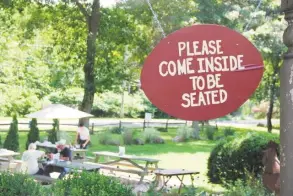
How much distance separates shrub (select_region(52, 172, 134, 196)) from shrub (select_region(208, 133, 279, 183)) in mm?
6273

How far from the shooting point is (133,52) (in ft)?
83.1

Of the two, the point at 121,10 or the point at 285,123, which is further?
the point at 121,10

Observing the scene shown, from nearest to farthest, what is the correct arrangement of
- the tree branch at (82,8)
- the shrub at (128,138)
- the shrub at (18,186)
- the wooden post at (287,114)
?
1. the wooden post at (287,114)
2. the shrub at (18,186)
3. the tree branch at (82,8)
4. the shrub at (128,138)

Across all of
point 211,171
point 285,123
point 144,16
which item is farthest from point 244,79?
point 144,16

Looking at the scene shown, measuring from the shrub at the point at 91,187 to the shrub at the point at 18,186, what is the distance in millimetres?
291

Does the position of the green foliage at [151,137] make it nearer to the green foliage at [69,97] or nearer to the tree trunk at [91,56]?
the tree trunk at [91,56]

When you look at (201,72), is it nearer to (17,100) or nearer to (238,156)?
(238,156)

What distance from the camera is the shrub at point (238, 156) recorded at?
460 inches

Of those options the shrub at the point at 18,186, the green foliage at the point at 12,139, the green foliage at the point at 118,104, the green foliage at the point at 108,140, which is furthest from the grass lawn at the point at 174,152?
the green foliage at the point at 118,104

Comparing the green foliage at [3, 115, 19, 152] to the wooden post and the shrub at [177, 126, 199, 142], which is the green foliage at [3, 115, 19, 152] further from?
the wooden post

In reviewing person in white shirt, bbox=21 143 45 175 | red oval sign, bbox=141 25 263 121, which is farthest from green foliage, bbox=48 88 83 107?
red oval sign, bbox=141 25 263 121

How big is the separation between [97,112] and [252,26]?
29765 mm

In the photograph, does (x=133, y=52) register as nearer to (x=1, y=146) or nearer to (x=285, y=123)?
(x=1, y=146)

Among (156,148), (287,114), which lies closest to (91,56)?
(156,148)
